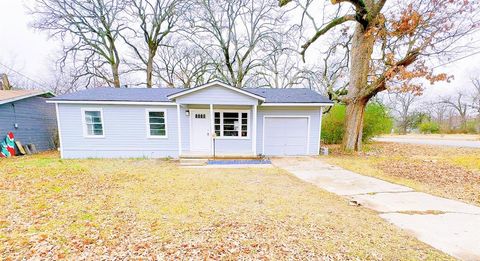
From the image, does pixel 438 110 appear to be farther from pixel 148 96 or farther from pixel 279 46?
pixel 148 96

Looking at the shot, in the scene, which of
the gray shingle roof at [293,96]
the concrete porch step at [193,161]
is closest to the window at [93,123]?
the concrete porch step at [193,161]

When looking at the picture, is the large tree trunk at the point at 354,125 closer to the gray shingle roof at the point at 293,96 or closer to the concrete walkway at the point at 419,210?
the gray shingle roof at the point at 293,96

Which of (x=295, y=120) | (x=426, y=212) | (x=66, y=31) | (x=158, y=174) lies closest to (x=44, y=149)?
(x=66, y=31)

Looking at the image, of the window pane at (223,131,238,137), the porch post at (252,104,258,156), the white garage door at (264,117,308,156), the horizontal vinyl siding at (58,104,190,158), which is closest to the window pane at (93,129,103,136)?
the horizontal vinyl siding at (58,104,190,158)

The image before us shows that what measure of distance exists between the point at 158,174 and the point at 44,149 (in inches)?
463

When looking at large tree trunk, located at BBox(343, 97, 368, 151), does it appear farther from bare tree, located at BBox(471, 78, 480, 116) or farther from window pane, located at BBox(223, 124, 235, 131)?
bare tree, located at BBox(471, 78, 480, 116)

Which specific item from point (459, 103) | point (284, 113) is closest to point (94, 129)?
point (284, 113)

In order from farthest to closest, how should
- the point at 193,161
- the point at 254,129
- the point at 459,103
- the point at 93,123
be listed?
the point at 459,103 < the point at 93,123 < the point at 254,129 < the point at 193,161

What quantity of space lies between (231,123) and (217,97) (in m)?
1.65

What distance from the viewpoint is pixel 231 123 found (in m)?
9.99

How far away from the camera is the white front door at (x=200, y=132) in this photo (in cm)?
1003

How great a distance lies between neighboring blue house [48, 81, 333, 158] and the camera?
968cm

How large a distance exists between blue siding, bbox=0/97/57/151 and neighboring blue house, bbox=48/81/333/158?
4.02 metres

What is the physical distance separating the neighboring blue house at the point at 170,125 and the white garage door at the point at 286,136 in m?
0.05
